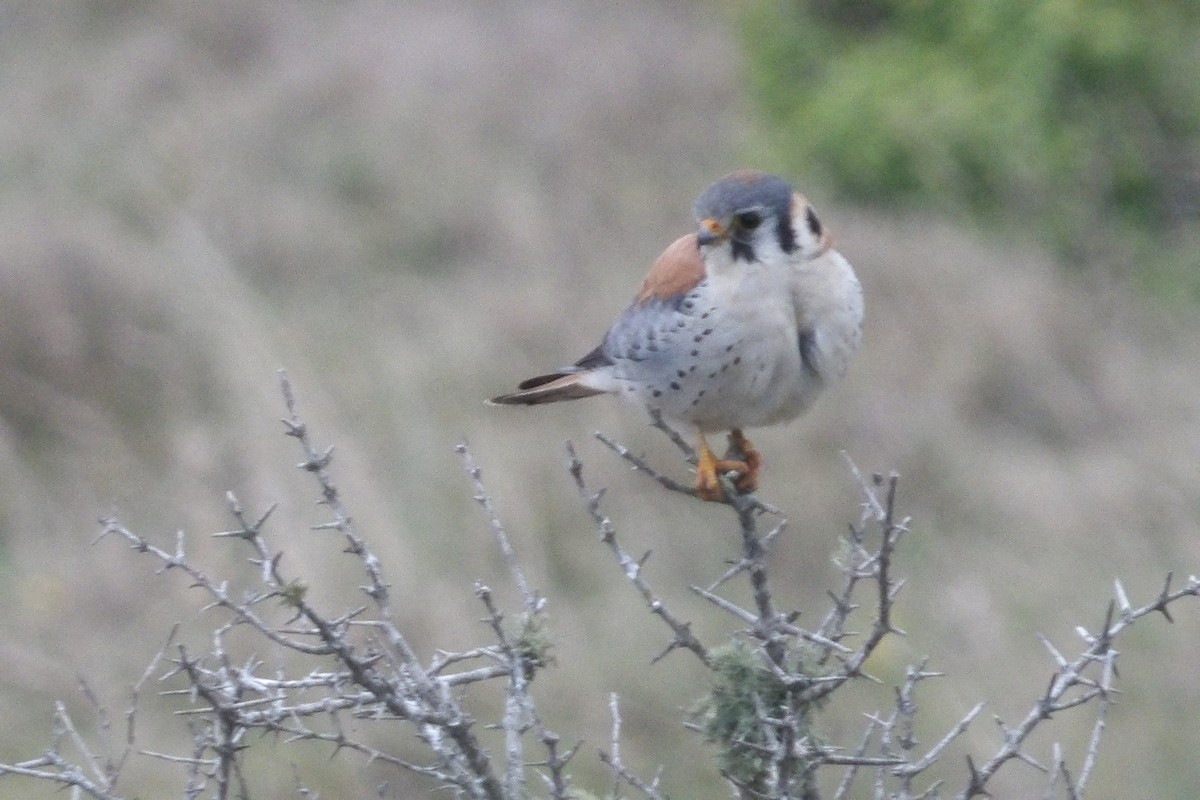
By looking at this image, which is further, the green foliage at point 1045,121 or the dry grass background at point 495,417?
the green foliage at point 1045,121

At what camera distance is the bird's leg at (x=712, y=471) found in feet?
9.53

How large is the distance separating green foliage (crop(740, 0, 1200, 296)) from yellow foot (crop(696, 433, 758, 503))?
4.81m

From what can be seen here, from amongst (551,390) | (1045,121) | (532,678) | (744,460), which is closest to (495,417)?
(1045,121)

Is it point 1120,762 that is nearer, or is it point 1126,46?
point 1120,762

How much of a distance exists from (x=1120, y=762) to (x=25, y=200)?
6899 millimetres

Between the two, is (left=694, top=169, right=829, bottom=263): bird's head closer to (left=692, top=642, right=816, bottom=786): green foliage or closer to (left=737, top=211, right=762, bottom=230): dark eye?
(left=737, top=211, right=762, bottom=230): dark eye

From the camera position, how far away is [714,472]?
2941mm

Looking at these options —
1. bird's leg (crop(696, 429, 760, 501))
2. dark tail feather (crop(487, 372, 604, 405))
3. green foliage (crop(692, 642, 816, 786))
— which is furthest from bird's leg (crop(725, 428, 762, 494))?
green foliage (crop(692, 642, 816, 786))

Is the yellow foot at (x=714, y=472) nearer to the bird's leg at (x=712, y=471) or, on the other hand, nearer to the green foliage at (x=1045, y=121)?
the bird's leg at (x=712, y=471)

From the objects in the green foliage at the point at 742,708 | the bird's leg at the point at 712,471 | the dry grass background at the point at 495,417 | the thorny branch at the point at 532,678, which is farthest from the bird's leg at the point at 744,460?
the dry grass background at the point at 495,417

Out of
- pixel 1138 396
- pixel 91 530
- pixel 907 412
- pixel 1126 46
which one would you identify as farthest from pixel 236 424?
pixel 1126 46

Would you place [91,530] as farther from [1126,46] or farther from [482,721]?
[1126,46]

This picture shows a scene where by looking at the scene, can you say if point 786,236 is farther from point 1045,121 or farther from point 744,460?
point 1045,121

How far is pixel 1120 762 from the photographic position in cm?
465
